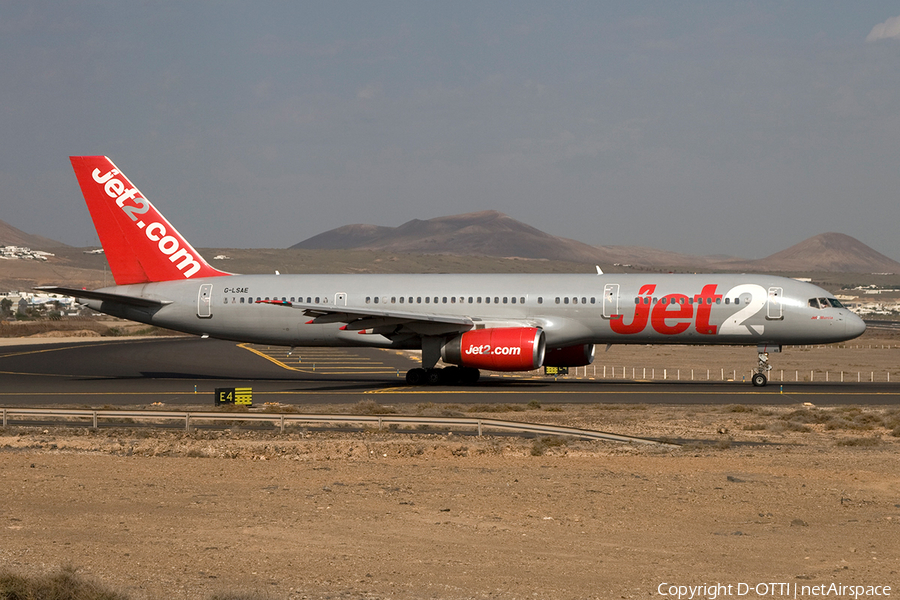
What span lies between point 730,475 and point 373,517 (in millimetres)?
7857

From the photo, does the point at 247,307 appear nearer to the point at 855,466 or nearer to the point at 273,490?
the point at 273,490

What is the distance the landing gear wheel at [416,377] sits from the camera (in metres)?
39.2

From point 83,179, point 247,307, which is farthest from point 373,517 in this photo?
point 83,179

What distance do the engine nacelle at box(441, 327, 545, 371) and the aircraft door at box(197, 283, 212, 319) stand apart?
37.8 ft

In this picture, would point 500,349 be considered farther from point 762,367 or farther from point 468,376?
point 762,367

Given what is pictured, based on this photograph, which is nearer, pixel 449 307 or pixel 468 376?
pixel 449 307

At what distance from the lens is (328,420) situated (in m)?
24.3

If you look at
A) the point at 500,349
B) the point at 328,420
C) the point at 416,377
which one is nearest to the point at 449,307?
the point at 416,377

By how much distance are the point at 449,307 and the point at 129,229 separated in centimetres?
1552

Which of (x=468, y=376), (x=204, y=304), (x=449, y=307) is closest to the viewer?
(x=449, y=307)

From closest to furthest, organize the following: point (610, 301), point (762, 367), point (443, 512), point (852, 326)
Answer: point (443, 512), point (852, 326), point (610, 301), point (762, 367)

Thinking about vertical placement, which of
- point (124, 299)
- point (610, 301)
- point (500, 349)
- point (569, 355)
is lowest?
point (569, 355)

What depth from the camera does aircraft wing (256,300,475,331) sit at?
119ft

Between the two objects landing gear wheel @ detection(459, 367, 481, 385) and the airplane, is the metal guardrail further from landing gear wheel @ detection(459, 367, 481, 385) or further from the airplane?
landing gear wheel @ detection(459, 367, 481, 385)
